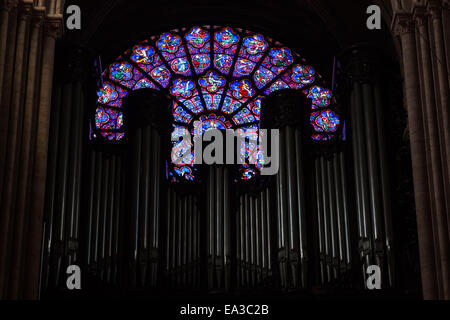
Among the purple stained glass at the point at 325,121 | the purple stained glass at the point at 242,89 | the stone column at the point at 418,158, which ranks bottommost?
the stone column at the point at 418,158

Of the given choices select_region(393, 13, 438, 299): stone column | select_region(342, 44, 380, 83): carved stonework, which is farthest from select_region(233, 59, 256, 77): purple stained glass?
select_region(393, 13, 438, 299): stone column

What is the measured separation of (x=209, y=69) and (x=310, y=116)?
2.53 meters

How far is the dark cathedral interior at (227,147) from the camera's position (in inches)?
415

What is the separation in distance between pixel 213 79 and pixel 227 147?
2.31 m

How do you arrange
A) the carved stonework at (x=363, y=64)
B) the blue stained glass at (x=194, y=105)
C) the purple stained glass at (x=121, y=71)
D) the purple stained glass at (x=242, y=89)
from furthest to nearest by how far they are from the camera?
the purple stained glass at (x=242, y=89) → the purple stained glass at (x=121, y=71) → the blue stained glass at (x=194, y=105) → the carved stonework at (x=363, y=64)

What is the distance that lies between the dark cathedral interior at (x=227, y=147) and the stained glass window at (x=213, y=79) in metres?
0.03

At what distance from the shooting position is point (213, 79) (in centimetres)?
1747

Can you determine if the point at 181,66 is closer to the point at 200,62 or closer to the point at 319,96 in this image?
the point at 200,62

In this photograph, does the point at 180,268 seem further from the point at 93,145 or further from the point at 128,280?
the point at 93,145

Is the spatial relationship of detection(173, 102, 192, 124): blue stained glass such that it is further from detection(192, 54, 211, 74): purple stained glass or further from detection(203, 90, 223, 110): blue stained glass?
detection(192, 54, 211, 74): purple stained glass

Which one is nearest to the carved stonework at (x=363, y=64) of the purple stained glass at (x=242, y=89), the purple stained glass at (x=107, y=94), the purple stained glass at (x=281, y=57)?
the purple stained glass at (x=281, y=57)

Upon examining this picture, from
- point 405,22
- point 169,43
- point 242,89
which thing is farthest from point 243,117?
point 405,22

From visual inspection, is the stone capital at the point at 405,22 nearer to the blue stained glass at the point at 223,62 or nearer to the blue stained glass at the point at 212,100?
the blue stained glass at the point at 212,100

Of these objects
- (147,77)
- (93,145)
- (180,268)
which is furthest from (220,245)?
(147,77)
